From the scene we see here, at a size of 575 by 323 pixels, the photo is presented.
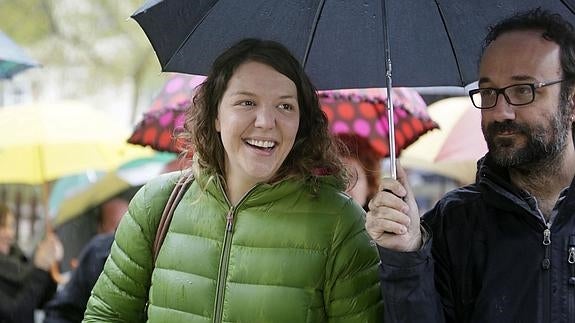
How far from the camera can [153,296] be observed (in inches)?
147

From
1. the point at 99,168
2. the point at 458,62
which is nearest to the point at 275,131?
the point at 458,62

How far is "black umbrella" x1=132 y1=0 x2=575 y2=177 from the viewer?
3.89m

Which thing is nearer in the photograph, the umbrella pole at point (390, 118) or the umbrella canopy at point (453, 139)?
the umbrella pole at point (390, 118)

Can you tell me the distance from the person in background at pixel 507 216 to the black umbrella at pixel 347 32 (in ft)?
0.88

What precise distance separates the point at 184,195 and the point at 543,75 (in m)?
1.37

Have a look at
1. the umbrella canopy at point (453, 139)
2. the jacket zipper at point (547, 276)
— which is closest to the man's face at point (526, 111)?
the jacket zipper at point (547, 276)

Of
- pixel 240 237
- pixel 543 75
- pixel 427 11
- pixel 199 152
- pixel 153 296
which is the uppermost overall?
pixel 427 11

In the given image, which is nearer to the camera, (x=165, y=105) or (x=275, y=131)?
(x=275, y=131)

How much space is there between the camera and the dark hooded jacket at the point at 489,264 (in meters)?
3.29

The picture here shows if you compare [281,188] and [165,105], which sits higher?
[165,105]

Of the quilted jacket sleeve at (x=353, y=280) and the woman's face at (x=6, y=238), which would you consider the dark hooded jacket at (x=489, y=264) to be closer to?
the quilted jacket sleeve at (x=353, y=280)

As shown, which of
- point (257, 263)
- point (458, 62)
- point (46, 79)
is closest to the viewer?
point (257, 263)

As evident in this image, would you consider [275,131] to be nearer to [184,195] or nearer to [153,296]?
[184,195]

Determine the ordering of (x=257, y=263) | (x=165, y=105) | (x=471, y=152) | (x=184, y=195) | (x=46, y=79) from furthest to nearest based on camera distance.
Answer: (x=46, y=79), (x=471, y=152), (x=165, y=105), (x=184, y=195), (x=257, y=263)
